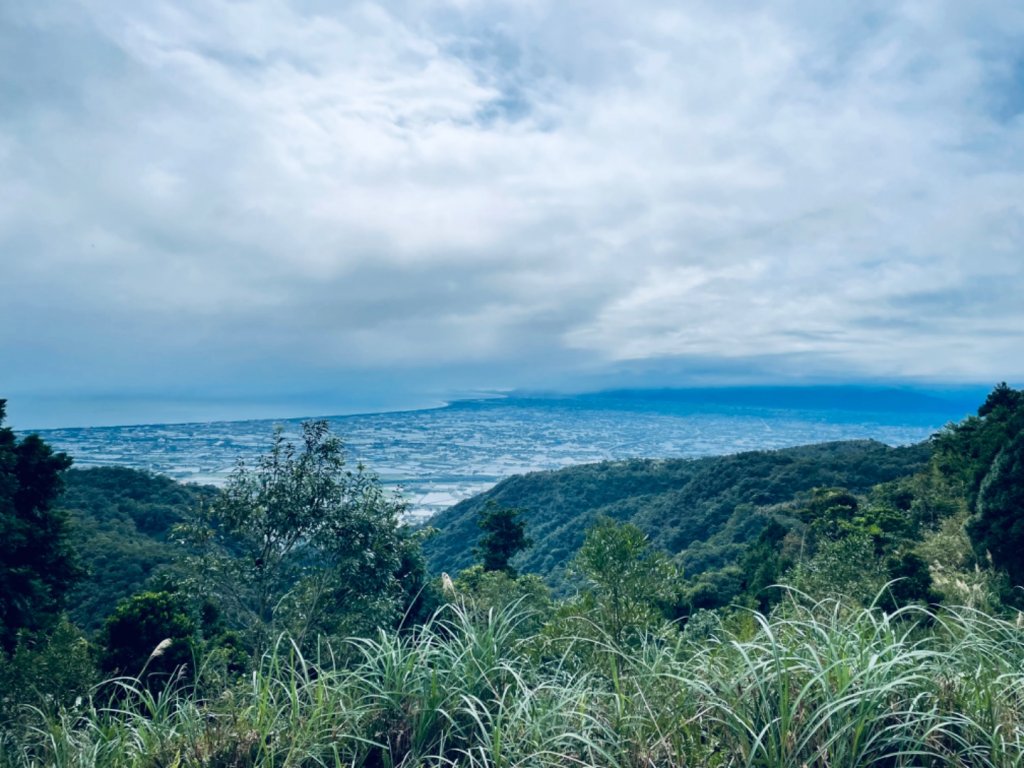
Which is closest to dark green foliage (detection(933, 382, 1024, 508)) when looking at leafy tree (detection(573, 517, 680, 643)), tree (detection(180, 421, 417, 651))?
leafy tree (detection(573, 517, 680, 643))

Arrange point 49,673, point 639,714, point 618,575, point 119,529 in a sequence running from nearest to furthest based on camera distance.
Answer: point 639,714
point 49,673
point 618,575
point 119,529

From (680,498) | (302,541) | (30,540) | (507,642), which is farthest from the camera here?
(680,498)

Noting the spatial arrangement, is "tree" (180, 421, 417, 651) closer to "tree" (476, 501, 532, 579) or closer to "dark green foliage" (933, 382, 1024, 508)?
"dark green foliage" (933, 382, 1024, 508)

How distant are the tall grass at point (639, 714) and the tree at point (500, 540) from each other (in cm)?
3021

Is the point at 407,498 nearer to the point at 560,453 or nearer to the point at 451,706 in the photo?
the point at 451,706

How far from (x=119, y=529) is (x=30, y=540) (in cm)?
1924

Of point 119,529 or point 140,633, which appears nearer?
point 140,633

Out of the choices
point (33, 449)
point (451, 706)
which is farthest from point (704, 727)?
point (33, 449)

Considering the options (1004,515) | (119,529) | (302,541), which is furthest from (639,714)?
(119,529)

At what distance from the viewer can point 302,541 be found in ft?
42.4

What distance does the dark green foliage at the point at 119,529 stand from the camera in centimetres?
2462

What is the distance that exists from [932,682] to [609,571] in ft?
43.1

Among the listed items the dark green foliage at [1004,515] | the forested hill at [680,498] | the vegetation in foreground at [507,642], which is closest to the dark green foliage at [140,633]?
the vegetation in foreground at [507,642]

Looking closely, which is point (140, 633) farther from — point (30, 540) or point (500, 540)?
point (500, 540)
